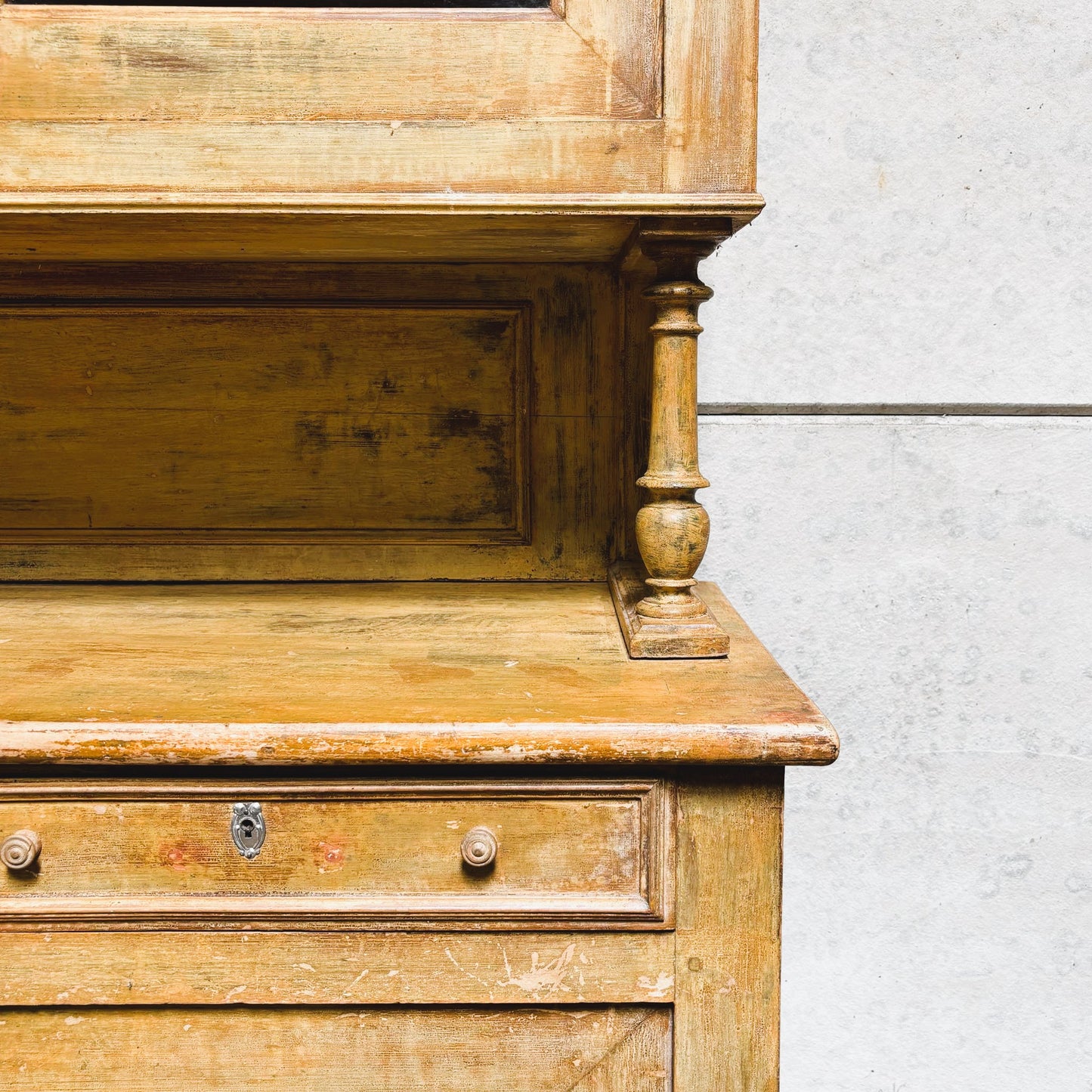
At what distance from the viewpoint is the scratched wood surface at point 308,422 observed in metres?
1.30

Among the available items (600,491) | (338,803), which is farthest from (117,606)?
(600,491)

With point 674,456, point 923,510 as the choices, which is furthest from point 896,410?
point 674,456

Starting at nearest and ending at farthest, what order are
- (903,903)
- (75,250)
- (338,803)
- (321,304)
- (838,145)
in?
(338,803) → (75,250) → (321,304) → (838,145) → (903,903)

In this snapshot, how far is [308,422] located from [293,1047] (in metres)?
0.78

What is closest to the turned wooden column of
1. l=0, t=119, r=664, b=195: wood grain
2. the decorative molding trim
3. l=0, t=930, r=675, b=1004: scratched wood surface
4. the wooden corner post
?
the wooden corner post

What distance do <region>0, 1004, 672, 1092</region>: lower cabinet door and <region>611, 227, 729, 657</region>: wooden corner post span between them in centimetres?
34

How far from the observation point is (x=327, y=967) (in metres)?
0.83

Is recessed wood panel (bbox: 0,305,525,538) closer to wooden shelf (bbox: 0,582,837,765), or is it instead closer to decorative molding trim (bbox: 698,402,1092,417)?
wooden shelf (bbox: 0,582,837,765)

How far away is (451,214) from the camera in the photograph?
89 centimetres

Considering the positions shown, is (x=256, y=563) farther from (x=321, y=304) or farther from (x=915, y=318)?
(x=915, y=318)

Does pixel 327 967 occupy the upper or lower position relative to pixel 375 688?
lower

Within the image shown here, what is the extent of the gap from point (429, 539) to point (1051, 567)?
36.6 inches

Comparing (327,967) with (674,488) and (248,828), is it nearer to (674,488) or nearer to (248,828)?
(248,828)

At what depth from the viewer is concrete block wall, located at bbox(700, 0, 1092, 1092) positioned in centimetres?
140
